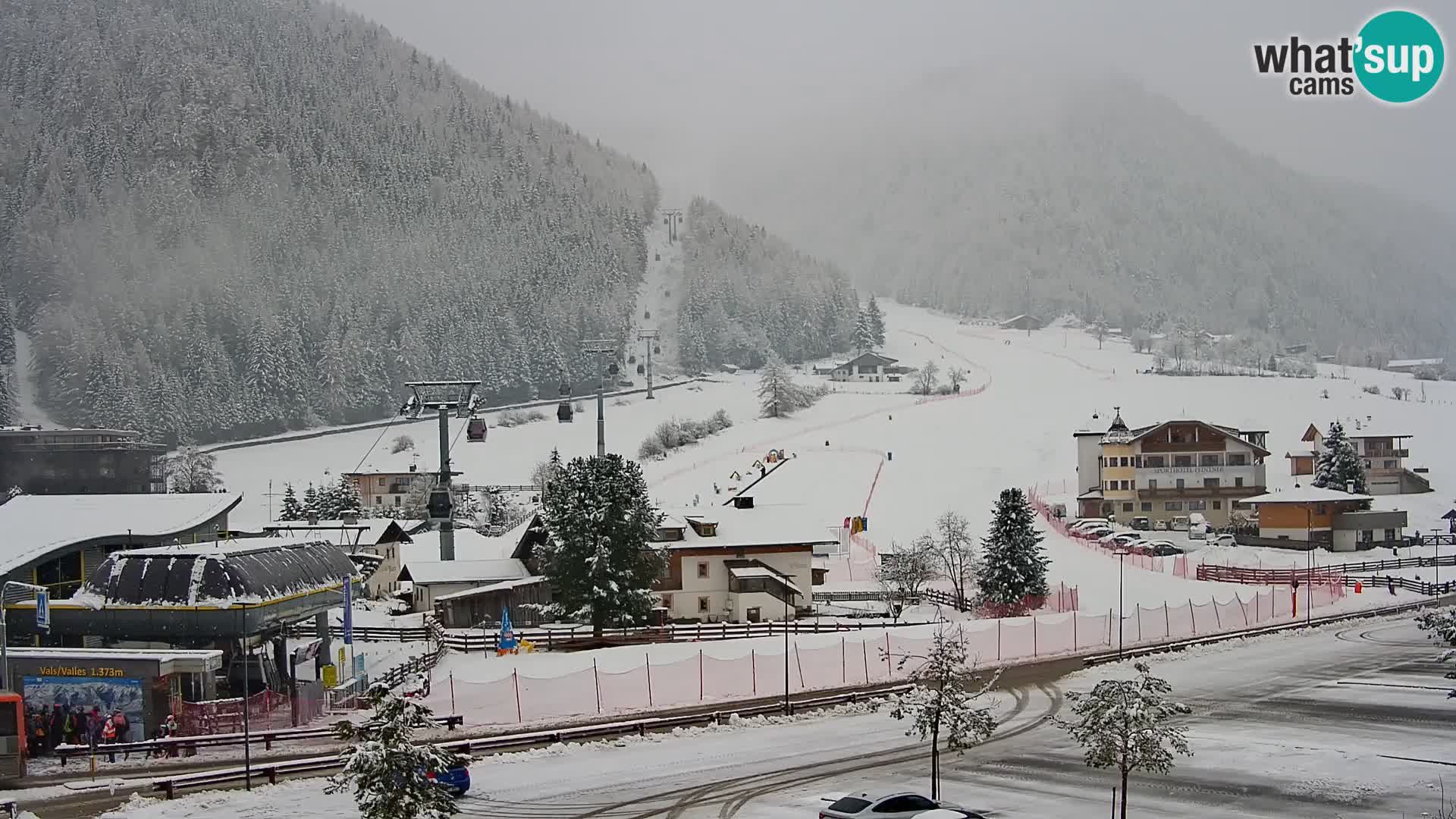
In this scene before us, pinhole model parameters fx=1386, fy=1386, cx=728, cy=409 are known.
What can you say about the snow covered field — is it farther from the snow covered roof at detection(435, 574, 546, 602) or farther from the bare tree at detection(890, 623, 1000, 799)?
the bare tree at detection(890, 623, 1000, 799)

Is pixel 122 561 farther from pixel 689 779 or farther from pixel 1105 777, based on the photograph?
pixel 1105 777

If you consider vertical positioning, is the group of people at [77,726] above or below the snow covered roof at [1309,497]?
below

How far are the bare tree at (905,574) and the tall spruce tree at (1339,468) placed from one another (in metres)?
30.8

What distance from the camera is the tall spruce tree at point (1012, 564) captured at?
169 feet

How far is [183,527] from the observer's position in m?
41.6

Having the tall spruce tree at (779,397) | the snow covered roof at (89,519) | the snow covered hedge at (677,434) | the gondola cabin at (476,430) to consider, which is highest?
the tall spruce tree at (779,397)

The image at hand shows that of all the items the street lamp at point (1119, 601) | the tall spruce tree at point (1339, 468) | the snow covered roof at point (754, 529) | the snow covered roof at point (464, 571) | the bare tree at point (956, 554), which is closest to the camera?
the street lamp at point (1119, 601)

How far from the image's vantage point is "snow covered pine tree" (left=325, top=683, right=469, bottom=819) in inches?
694

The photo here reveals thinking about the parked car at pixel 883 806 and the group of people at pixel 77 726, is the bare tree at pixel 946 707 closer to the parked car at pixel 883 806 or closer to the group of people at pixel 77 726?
the parked car at pixel 883 806

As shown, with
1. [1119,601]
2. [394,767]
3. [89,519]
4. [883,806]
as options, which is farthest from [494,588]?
[394,767]

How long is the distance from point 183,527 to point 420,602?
14625 mm

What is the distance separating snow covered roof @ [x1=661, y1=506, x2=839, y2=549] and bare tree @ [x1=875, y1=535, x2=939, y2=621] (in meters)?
2.69

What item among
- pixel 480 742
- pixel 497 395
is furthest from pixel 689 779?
pixel 497 395

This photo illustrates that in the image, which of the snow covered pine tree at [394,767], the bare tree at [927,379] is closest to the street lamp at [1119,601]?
the snow covered pine tree at [394,767]
